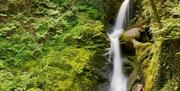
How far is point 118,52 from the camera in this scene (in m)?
10.4

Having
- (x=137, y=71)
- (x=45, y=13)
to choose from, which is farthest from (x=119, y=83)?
(x=45, y=13)

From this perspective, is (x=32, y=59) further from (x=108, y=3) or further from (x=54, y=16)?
(x=108, y=3)

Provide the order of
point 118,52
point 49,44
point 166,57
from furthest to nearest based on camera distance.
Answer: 1. point 118,52
2. point 49,44
3. point 166,57

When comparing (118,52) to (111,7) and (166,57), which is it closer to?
(111,7)

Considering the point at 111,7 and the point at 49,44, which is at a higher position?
the point at 111,7

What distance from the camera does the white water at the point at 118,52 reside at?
9438 millimetres

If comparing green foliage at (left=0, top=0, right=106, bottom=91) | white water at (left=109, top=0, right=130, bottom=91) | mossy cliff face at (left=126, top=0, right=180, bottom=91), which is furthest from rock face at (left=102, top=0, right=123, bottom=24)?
mossy cliff face at (left=126, top=0, right=180, bottom=91)

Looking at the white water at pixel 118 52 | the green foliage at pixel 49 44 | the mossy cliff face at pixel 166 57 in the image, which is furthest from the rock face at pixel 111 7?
the mossy cliff face at pixel 166 57

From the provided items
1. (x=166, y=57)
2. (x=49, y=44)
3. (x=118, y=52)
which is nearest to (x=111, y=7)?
(x=118, y=52)

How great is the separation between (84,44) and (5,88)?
299 cm

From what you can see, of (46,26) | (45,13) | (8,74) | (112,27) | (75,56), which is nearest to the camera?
(8,74)

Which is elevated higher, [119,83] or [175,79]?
[175,79]

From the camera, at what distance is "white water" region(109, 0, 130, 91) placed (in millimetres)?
9438

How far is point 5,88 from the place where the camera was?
322 inches
